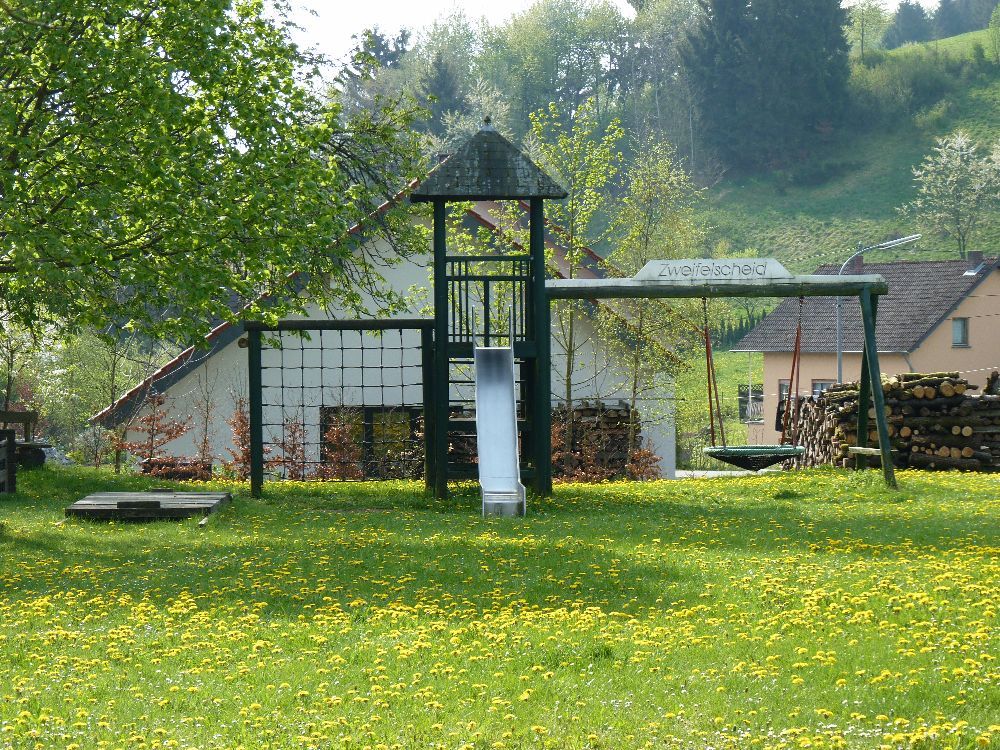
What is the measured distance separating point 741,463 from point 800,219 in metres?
74.9

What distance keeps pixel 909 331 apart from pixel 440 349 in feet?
141

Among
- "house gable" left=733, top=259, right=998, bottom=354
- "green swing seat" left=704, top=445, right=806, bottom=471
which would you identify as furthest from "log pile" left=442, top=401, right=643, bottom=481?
"house gable" left=733, top=259, right=998, bottom=354

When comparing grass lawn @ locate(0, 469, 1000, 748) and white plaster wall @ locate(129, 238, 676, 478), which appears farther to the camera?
white plaster wall @ locate(129, 238, 676, 478)

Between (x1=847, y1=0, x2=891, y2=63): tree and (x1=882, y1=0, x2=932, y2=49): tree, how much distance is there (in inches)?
265

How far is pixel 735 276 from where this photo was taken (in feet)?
57.2

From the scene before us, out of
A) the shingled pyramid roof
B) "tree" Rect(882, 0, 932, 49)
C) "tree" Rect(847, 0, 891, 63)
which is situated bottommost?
the shingled pyramid roof

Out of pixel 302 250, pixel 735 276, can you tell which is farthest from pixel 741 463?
pixel 302 250

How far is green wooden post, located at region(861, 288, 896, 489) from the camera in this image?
17.1 meters

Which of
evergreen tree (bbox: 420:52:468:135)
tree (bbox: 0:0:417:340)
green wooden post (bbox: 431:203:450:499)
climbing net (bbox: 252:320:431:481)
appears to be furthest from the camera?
evergreen tree (bbox: 420:52:468:135)

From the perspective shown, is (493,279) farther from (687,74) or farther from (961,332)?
(687,74)

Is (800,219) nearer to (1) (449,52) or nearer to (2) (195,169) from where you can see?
(1) (449,52)

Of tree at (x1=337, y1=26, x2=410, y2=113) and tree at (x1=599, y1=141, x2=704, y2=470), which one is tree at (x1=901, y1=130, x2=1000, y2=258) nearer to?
tree at (x1=337, y1=26, x2=410, y2=113)

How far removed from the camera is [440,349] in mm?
16828

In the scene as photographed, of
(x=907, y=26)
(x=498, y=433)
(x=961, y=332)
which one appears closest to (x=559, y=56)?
(x=907, y=26)
